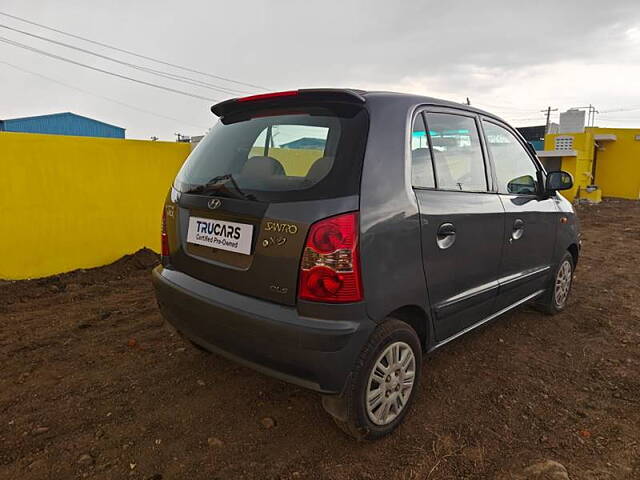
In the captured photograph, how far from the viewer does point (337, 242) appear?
1.85 metres

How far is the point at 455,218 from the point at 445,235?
0.14m

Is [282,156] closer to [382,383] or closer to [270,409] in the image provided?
[382,383]

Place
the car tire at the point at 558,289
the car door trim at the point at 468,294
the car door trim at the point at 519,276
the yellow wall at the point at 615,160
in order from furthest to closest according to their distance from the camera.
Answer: the yellow wall at the point at 615,160, the car tire at the point at 558,289, the car door trim at the point at 519,276, the car door trim at the point at 468,294

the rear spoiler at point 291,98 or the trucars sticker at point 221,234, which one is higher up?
the rear spoiler at point 291,98

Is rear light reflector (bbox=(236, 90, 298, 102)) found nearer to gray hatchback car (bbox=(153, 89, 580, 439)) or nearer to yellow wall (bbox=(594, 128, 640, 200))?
gray hatchback car (bbox=(153, 89, 580, 439))

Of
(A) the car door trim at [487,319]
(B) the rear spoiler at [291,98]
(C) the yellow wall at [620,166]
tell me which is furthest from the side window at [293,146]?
(C) the yellow wall at [620,166]

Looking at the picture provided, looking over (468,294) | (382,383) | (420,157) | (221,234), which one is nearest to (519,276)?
(468,294)

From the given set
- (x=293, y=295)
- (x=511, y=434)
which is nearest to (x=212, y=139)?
(x=293, y=295)

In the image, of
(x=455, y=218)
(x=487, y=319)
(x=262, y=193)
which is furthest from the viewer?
(x=487, y=319)

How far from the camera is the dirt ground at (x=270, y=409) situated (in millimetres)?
2029

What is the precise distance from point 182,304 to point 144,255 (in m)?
3.28

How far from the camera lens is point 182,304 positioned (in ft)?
7.49

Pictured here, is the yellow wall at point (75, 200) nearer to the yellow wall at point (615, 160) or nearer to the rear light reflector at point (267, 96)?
the rear light reflector at point (267, 96)

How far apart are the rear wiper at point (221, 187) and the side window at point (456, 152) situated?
112 cm
